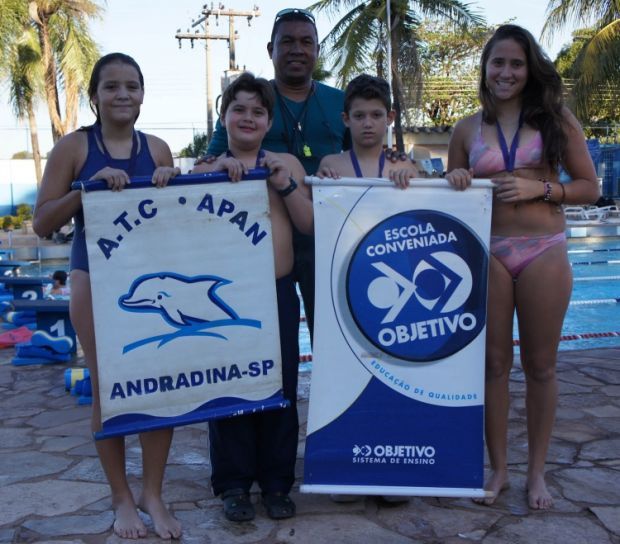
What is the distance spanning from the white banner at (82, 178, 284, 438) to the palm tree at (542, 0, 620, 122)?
64.1ft

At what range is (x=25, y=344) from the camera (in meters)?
6.73

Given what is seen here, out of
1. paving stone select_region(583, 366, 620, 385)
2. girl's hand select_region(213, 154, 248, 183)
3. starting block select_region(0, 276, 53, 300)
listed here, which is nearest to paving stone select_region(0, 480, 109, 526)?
girl's hand select_region(213, 154, 248, 183)

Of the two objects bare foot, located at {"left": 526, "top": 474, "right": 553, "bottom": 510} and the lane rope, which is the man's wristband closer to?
bare foot, located at {"left": 526, "top": 474, "right": 553, "bottom": 510}

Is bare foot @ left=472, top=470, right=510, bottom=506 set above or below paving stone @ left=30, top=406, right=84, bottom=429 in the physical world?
above

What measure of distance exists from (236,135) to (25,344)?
4.42 metres

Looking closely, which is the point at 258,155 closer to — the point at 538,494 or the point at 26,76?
the point at 538,494

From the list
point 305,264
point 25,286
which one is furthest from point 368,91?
point 25,286

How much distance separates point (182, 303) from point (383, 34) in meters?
22.3

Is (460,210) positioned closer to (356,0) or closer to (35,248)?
(35,248)

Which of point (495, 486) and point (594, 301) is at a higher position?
point (495, 486)

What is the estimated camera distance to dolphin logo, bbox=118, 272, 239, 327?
2.87 meters

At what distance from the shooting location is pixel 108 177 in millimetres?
2803

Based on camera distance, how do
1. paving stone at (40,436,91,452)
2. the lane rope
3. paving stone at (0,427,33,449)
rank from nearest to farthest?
paving stone at (40,436,91,452)
paving stone at (0,427,33,449)
the lane rope

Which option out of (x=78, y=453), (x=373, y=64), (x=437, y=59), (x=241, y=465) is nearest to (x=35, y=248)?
(x=373, y=64)
